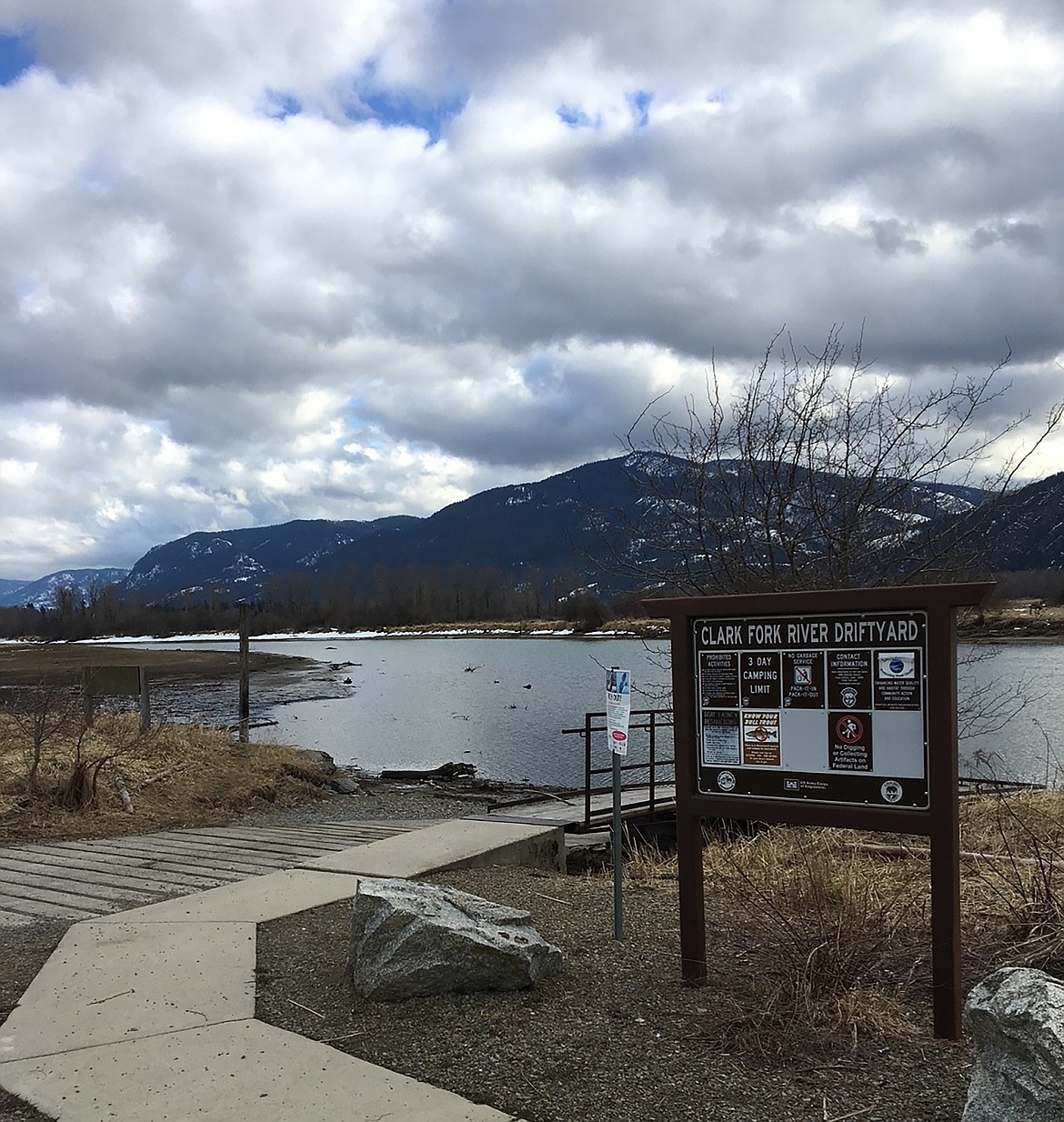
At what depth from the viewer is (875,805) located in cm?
464

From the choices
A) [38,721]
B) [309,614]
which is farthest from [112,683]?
[309,614]

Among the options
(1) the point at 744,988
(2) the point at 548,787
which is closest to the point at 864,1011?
(1) the point at 744,988

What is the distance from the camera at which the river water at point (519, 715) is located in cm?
2180

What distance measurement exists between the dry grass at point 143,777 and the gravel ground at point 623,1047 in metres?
5.55

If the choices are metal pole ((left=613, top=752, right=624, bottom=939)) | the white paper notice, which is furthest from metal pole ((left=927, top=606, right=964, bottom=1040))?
the white paper notice

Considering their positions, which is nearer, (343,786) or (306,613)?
(343,786)

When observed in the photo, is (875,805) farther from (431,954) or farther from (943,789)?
(431,954)

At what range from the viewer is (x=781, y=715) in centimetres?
495

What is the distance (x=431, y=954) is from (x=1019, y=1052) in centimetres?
250

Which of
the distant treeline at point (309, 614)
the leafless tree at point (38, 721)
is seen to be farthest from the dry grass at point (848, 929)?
the distant treeline at point (309, 614)

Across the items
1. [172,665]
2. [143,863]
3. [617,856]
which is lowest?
[143,863]

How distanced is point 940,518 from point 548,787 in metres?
12.0

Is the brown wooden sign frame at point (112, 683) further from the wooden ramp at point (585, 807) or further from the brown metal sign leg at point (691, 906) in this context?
the brown metal sign leg at point (691, 906)

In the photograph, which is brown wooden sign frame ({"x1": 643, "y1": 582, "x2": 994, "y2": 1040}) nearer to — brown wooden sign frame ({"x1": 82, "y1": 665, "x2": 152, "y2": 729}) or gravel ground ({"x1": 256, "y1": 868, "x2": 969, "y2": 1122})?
gravel ground ({"x1": 256, "y1": 868, "x2": 969, "y2": 1122})
